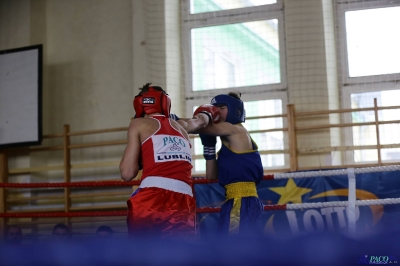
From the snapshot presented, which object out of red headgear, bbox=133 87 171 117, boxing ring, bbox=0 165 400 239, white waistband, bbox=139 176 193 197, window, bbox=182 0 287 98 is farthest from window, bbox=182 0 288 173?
white waistband, bbox=139 176 193 197

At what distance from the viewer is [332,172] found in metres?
3.92

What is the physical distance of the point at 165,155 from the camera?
2842 millimetres

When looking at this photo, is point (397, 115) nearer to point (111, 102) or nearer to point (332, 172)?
point (332, 172)

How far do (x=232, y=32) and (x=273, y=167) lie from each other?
5.70 feet

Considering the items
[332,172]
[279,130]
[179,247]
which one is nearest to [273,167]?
[279,130]

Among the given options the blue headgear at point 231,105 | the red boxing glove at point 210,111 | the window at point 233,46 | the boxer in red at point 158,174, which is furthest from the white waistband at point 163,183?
the window at point 233,46

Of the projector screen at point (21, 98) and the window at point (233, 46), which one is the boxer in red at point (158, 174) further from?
the projector screen at point (21, 98)

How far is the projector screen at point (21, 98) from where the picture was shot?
268 inches

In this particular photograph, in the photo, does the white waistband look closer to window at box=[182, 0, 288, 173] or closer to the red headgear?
the red headgear

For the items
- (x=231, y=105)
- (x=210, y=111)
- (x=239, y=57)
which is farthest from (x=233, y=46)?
(x=210, y=111)

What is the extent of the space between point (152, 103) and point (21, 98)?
4.40 metres

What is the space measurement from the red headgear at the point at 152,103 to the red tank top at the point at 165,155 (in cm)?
10

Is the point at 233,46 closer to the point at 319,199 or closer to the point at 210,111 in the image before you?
the point at 319,199

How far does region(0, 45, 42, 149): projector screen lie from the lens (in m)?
6.82
